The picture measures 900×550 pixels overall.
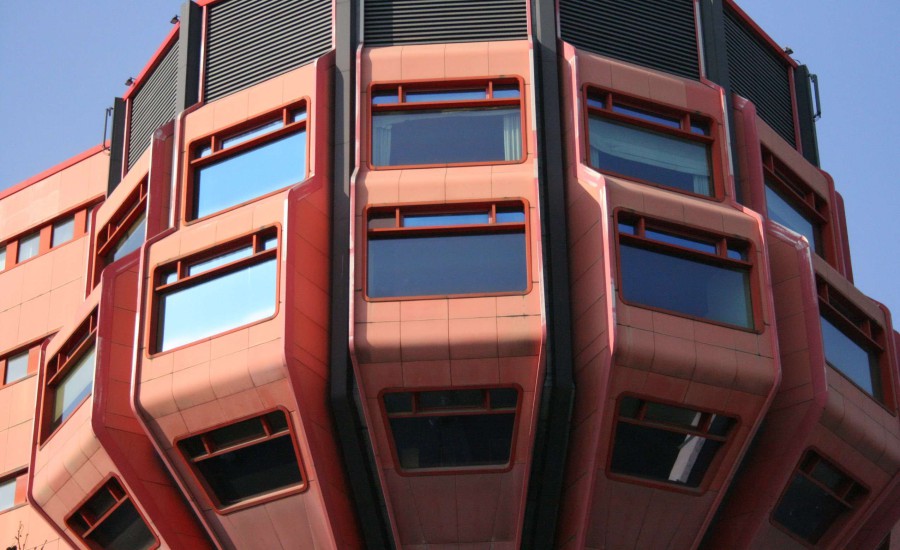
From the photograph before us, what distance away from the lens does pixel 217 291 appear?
35.8m

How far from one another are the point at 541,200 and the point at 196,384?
8.17m

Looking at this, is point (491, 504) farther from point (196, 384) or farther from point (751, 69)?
point (751, 69)

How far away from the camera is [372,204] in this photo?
116 ft

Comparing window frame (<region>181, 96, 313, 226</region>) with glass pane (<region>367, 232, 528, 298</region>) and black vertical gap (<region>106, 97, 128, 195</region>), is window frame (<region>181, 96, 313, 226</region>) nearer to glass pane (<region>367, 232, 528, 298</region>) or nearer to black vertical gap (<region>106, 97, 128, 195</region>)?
glass pane (<region>367, 232, 528, 298</region>)

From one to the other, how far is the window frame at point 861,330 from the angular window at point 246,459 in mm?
12239

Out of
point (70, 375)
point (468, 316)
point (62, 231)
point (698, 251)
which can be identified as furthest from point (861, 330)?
point (62, 231)

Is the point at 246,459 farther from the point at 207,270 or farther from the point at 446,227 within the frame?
the point at 446,227

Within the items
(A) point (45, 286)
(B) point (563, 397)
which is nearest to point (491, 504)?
(B) point (563, 397)

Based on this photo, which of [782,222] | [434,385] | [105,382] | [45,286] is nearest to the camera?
[434,385]

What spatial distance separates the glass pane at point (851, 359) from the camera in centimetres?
3738

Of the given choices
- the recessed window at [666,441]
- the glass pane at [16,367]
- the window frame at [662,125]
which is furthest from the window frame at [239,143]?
the glass pane at [16,367]

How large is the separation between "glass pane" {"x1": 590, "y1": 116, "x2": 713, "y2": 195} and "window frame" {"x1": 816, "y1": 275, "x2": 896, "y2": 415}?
3.61m

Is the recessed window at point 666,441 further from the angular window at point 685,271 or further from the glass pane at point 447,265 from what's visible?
the glass pane at point 447,265

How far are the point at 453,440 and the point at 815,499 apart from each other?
8.73 m
